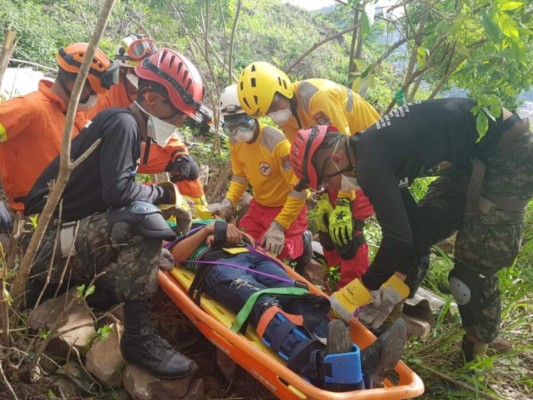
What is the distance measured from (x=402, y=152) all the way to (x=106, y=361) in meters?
2.04

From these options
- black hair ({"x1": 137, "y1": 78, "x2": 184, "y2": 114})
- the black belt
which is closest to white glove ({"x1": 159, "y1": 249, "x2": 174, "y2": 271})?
black hair ({"x1": 137, "y1": 78, "x2": 184, "y2": 114})

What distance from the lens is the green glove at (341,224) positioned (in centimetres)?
352

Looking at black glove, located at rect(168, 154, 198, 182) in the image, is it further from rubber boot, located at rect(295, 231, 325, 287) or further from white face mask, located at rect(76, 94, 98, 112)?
rubber boot, located at rect(295, 231, 325, 287)

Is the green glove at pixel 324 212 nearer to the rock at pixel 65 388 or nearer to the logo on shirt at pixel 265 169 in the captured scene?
the logo on shirt at pixel 265 169

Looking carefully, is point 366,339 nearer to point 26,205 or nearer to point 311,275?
point 311,275

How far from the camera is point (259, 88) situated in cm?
364

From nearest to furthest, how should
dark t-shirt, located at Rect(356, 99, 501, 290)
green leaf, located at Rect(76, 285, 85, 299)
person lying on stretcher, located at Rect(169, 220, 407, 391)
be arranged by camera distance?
green leaf, located at Rect(76, 285, 85, 299), person lying on stretcher, located at Rect(169, 220, 407, 391), dark t-shirt, located at Rect(356, 99, 501, 290)

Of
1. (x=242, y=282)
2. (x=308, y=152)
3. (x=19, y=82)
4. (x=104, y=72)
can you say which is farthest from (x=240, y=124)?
(x=19, y=82)

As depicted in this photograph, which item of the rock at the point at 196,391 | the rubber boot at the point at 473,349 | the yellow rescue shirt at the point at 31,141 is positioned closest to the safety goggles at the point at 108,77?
the yellow rescue shirt at the point at 31,141

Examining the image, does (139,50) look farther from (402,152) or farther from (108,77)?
(402,152)

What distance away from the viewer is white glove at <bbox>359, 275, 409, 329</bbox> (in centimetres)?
289

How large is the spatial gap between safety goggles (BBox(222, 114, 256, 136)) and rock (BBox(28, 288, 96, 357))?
187cm

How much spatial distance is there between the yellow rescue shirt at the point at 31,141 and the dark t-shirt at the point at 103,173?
3.01 ft

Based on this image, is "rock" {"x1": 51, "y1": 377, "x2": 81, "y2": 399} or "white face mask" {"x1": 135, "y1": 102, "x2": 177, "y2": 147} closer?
"rock" {"x1": 51, "y1": 377, "x2": 81, "y2": 399}
